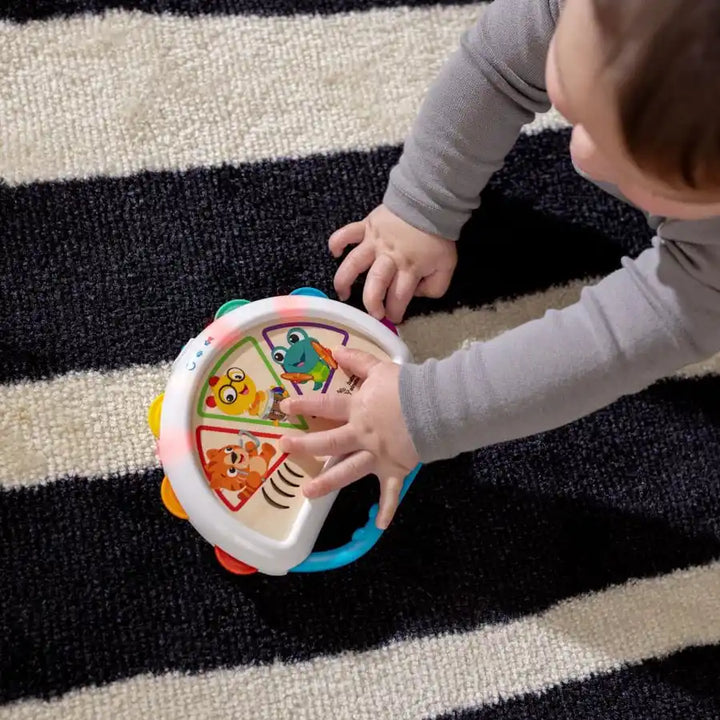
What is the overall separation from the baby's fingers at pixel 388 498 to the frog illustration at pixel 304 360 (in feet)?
0.27

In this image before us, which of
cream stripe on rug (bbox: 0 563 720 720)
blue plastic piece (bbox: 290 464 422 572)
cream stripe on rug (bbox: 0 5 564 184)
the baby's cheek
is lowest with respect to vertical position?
cream stripe on rug (bbox: 0 563 720 720)

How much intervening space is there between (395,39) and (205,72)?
0.52ft

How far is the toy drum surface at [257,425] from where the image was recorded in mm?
575

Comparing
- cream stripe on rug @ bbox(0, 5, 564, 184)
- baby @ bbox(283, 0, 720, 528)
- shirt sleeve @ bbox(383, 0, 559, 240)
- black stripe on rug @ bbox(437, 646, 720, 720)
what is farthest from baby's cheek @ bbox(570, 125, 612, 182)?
black stripe on rug @ bbox(437, 646, 720, 720)

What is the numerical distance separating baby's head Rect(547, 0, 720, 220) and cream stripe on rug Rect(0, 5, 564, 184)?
0.95ft

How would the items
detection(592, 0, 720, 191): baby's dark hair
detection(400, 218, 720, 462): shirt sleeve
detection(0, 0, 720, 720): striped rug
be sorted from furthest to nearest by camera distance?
detection(0, 0, 720, 720): striped rug → detection(400, 218, 720, 462): shirt sleeve → detection(592, 0, 720, 191): baby's dark hair

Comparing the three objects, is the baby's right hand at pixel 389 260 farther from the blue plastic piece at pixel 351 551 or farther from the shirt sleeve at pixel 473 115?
the blue plastic piece at pixel 351 551

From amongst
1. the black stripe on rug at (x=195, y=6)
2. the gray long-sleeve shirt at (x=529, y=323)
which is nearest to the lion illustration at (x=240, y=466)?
the gray long-sleeve shirt at (x=529, y=323)

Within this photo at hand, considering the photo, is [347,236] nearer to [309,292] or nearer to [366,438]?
[309,292]

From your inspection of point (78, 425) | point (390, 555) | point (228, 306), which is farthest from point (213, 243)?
point (390, 555)

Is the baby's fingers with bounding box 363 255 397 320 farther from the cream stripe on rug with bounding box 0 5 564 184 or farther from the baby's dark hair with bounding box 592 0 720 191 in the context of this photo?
the baby's dark hair with bounding box 592 0 720 191

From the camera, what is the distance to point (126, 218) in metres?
0.65

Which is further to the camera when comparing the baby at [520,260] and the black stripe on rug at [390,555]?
the black stripe on rug at [390,555]

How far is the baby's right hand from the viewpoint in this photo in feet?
2.09
